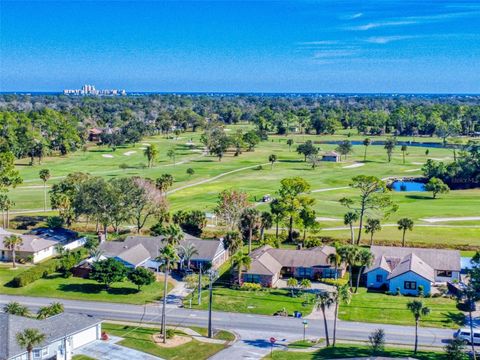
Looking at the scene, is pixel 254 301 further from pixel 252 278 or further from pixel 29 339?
pixel 29 339

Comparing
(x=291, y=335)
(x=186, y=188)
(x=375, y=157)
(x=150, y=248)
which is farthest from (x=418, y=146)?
(x=291, y=335)

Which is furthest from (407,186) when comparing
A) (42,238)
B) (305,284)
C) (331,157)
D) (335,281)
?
(42,238)

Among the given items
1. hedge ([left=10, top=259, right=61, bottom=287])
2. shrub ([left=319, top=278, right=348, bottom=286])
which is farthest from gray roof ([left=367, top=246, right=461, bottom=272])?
hedge ([left=10, top=259, right=61, bottom=287])

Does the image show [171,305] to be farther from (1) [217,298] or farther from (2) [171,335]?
(2) [171,335]

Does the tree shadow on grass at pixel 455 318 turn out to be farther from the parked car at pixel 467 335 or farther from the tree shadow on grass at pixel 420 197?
the tree shadow on grass at pixel 420 197

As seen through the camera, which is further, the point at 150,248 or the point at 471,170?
the point at 471,170

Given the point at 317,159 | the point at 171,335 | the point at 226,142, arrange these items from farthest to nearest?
the point at 226,142
the point at 317,159
the point at 171,335

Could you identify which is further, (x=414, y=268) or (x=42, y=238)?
(x=42, y=238)
